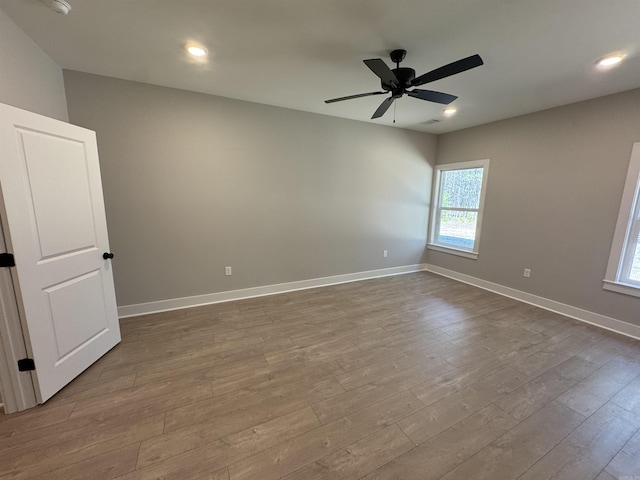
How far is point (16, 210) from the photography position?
1590mm

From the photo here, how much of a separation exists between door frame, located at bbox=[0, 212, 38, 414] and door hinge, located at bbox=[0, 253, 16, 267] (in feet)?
0.10

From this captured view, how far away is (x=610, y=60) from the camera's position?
7.05 feet

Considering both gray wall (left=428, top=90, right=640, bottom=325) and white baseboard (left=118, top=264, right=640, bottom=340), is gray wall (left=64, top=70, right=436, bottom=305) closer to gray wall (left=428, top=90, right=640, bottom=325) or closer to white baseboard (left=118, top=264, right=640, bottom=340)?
white baseboard (left=118, top=264, right=640, bottom=340)

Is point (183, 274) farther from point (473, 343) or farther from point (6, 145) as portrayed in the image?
point (473, 343)

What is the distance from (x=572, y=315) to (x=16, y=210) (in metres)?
5.51

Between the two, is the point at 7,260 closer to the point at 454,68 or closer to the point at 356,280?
the point at 454,68

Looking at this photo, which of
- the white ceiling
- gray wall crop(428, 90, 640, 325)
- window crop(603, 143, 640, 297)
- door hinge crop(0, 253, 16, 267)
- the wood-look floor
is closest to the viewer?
the wood-look floor

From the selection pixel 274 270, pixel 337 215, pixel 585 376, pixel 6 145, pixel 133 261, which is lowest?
pixel 585 376

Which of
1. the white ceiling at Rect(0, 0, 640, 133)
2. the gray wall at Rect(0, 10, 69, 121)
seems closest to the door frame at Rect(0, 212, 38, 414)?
the gray wall at Rect(0, 10, 69, 121)

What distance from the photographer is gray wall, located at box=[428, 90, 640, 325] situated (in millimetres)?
2869

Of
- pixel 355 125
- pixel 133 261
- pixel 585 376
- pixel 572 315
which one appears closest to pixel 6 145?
pixel 133 261

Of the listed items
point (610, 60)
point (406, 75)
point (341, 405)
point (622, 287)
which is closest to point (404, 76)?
point (406, 75)

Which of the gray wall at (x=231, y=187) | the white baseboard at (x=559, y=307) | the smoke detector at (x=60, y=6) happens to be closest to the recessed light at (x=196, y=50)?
the smoke detector at (x=60, y=6)

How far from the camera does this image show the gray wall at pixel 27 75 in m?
1.76
